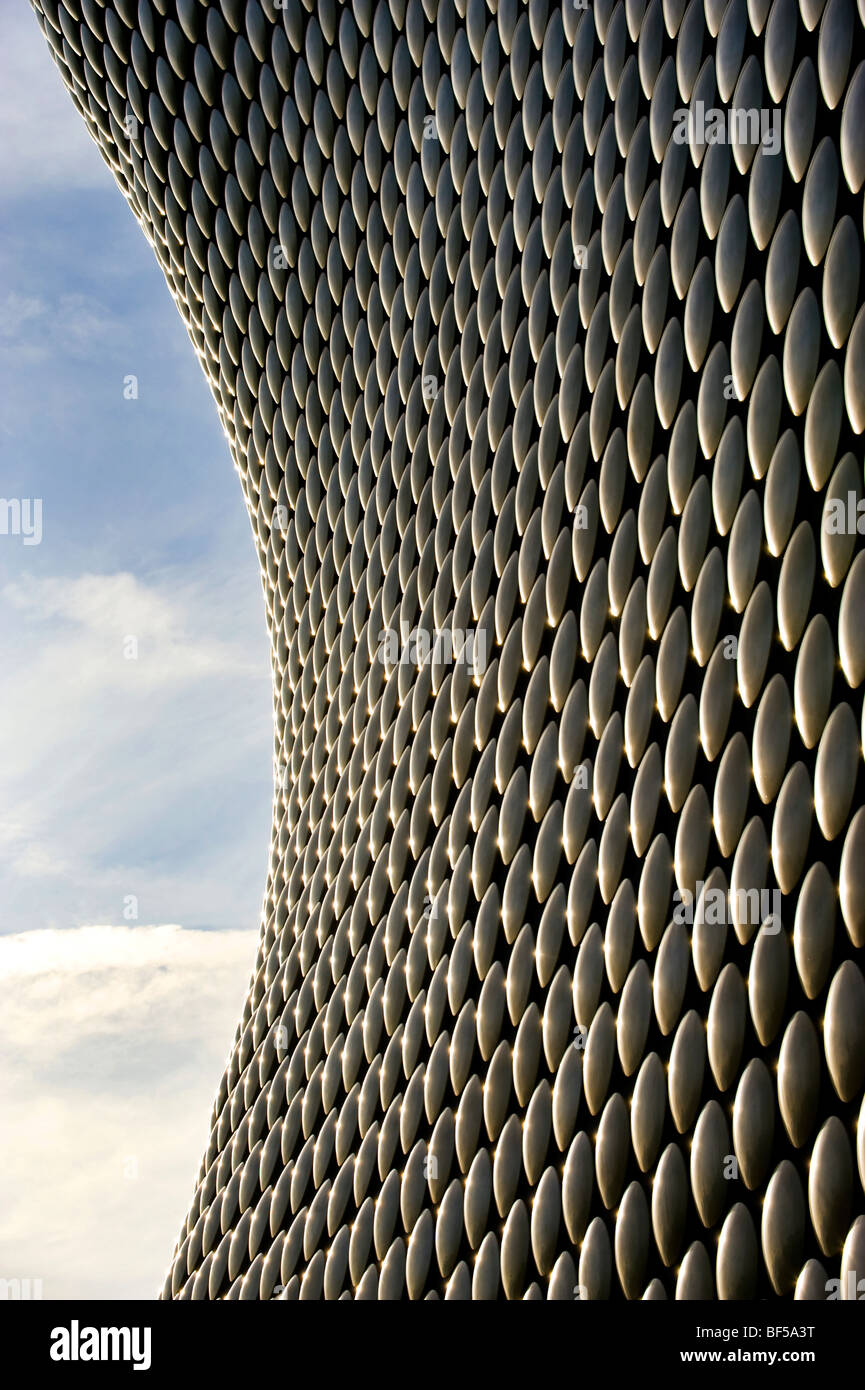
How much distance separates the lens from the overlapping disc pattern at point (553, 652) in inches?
334

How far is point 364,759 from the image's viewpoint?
13.9 metres

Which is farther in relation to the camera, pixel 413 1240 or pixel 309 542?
pixel 309 542

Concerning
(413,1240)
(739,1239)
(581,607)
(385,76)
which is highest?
(385,76)

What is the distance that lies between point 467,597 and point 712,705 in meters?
3.74

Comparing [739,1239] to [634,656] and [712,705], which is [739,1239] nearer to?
[712,705]

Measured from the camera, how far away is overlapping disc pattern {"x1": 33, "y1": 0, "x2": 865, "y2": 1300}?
27.8 feet

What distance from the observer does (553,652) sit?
11.0 meters

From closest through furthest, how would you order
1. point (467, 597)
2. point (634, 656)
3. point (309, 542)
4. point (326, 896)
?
point (634, 656)
point (467, 597)
point (326, 896)
point (309, 542)

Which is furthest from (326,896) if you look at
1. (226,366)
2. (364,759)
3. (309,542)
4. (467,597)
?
(226,366)

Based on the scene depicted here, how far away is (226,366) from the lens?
57.6 feet

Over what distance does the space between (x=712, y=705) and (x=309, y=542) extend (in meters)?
7.90
